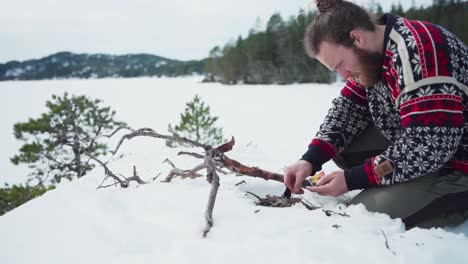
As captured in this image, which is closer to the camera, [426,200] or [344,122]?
[426,200]

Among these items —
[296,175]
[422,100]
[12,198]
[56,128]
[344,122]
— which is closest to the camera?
[422,100]

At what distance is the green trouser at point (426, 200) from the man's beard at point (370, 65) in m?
0.52

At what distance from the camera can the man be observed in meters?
1.38

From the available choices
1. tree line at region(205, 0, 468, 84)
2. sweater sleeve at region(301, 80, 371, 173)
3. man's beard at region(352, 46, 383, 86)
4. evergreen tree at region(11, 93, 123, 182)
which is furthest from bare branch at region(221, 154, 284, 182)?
tree line at region(205, 0, 468, 84)

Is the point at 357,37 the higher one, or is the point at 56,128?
the point at 357,37

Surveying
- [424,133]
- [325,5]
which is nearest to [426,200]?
[424,133]

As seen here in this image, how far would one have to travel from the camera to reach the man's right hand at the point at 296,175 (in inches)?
72.3

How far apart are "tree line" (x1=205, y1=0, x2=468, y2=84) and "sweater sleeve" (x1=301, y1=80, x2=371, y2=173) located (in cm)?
3398

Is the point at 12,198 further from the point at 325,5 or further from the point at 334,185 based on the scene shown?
the point at 325,5

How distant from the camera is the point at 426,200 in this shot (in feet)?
5.09

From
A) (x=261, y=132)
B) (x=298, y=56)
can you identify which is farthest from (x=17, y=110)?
(x=298, y=56)

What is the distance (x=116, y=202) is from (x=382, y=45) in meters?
1.55

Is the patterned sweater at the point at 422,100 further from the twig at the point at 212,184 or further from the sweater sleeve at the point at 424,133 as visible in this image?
the twig at the point at 212,184

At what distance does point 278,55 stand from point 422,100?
143 feet
